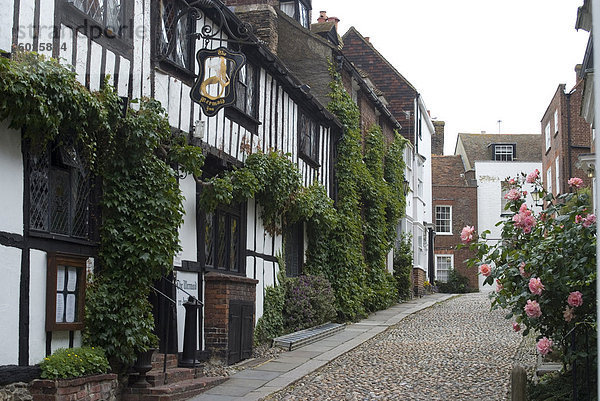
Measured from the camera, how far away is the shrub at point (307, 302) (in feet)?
47.3

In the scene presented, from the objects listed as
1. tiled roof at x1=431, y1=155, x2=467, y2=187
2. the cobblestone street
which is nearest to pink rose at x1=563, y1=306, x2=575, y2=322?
the cobblestone street

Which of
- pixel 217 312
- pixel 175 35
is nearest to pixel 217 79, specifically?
pixel 175 35

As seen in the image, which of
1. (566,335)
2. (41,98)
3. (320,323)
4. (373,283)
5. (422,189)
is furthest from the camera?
(422,189)

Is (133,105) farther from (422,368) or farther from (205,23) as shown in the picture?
(422,368)

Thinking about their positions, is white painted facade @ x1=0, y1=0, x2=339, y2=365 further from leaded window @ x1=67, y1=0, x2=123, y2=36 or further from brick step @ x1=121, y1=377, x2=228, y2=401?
brick step @ x1=121, y1=377, x2=228, y2=401

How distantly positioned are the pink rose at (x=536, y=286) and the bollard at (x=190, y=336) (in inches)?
173

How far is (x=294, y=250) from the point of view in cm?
1603

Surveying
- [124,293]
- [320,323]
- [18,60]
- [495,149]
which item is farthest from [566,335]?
[495,149]

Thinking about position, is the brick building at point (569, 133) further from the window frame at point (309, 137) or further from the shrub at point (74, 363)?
the shrub at point (74, 363)

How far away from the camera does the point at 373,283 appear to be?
21.0 meters

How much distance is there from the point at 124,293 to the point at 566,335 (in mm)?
4850

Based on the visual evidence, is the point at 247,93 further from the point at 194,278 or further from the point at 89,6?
the point at 89,6

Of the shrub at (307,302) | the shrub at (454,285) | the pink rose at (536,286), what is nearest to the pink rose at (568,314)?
the pink rose at (536,286)

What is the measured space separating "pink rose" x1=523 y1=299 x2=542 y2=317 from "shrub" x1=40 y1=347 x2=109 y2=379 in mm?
4440
